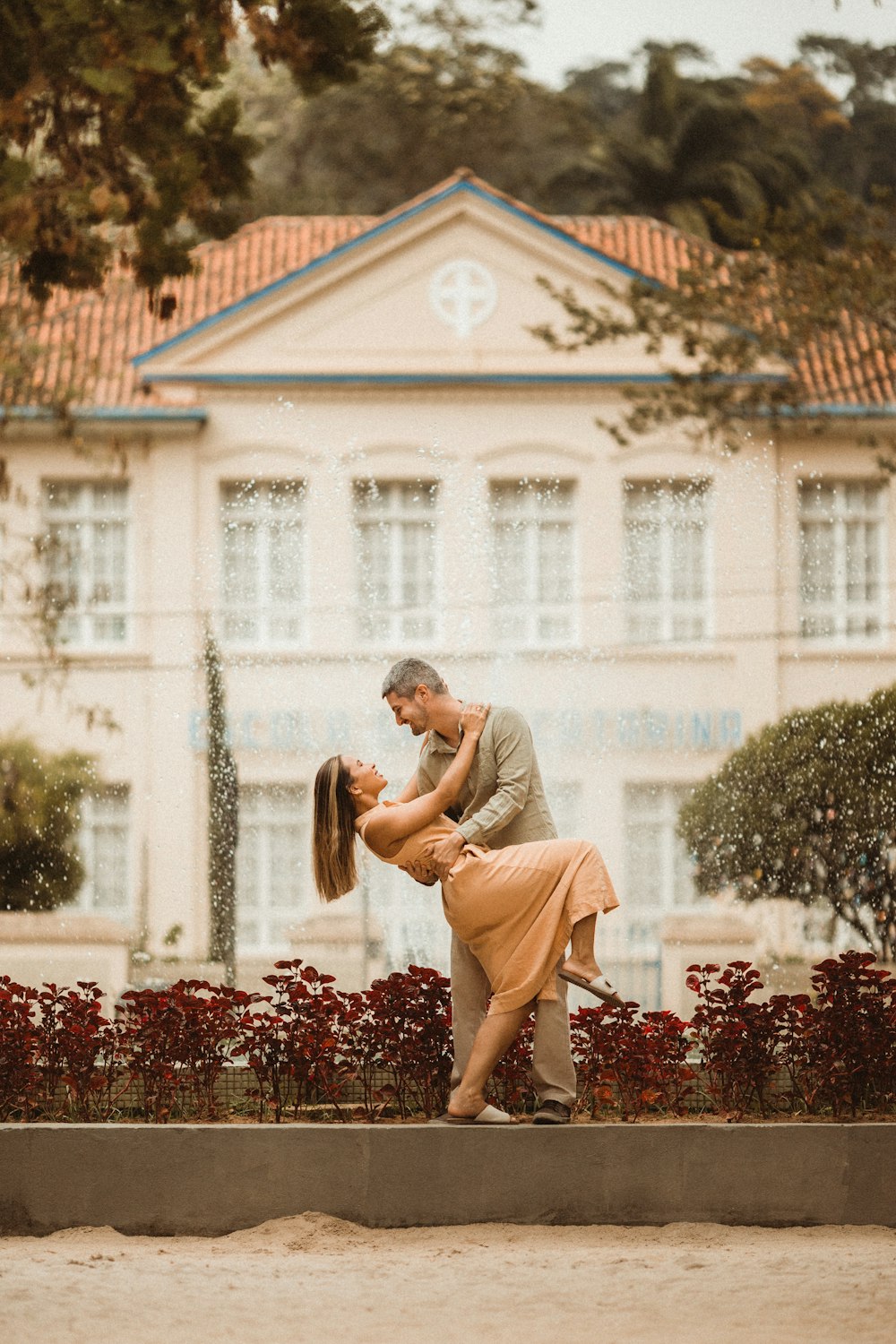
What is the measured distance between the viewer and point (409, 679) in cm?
597

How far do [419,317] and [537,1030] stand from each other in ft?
55.0

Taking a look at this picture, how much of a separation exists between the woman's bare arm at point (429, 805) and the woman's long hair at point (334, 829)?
84mm

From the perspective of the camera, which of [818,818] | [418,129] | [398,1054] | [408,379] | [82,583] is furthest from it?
[418,129]

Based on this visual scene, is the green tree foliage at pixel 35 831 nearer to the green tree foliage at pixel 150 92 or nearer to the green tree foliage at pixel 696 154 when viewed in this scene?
the green tree foliage at pixel 696 154

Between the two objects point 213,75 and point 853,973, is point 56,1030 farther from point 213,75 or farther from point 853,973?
point 213,75

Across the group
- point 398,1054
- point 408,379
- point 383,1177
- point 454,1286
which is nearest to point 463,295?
point 408,379

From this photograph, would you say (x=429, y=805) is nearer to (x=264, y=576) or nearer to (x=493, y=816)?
(x=493, y=816)

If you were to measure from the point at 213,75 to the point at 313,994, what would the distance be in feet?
9.64

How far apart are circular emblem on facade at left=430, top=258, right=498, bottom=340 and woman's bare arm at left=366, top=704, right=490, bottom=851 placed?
1633 cm

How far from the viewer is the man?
5.86 m

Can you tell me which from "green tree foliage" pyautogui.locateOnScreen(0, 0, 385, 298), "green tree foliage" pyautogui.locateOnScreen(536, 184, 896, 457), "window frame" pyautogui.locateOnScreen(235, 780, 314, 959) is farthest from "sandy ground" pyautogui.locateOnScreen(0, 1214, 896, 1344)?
"window frame" pyautogui.locateOnScreen(235, 780, 314, 959)

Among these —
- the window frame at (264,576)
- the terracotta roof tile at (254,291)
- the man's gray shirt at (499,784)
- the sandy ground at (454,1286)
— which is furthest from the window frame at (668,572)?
the sandy ground at (454,1286)

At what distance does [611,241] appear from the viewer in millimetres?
24250

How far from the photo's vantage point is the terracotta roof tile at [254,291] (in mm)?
20875
